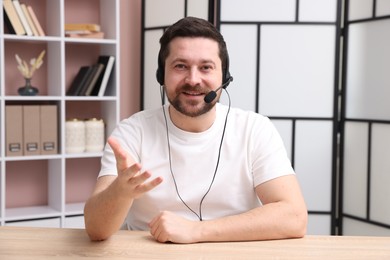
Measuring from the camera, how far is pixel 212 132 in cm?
180

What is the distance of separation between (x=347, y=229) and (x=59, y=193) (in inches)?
69.1

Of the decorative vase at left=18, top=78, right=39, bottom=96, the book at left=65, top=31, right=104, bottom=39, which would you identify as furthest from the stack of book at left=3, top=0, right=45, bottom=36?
the decorative vase at left=18, top=78, right=39, bottom=96

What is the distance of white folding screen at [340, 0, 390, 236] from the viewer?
3.02 meters

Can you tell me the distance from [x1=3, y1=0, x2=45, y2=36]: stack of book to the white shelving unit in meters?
0.06

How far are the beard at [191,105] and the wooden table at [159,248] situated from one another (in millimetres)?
431

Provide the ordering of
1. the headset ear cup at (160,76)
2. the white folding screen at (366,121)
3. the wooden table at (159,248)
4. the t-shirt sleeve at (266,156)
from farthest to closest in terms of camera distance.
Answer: the white folding screen at (366,121) < the headset ear cup at (160,76) < the t-shirt sleeve at (266,156) < the wooden table at (159,248)

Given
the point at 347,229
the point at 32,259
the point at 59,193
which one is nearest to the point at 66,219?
the point at 59,193

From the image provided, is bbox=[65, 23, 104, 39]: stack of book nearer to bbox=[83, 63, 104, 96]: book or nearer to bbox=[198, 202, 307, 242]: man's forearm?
bbox=[83, 63, 104, 96]: book

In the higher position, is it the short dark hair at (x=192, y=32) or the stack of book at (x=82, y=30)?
the stack of book at (x=82, y=30)

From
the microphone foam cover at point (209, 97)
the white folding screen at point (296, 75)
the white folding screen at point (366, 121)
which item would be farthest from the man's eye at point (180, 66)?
the white folding screen at point (366, 121)

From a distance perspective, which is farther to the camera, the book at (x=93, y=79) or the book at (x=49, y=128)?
the book at (x=93, y=79)

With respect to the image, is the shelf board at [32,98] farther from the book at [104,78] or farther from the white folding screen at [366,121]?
the white folding screen at [366,121]

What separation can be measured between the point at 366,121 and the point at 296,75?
1.53 ft

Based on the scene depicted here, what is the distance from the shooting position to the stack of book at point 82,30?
11.6 feet
